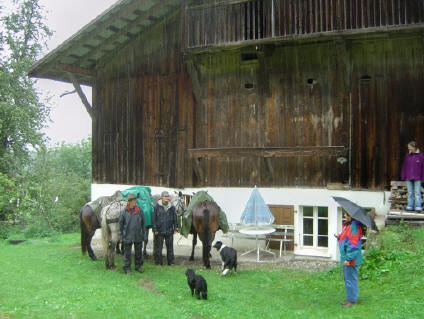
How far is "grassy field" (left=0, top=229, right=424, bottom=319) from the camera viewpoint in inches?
295

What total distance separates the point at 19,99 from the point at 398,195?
20.8 metres

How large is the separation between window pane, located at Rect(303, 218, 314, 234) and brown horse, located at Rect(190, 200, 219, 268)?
347 cm

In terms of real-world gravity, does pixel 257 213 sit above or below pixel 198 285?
above

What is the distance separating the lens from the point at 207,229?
11633 millimetres

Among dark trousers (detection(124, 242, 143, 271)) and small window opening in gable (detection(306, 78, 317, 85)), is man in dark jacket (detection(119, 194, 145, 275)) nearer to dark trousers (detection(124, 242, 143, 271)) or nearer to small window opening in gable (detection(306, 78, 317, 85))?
dark trousers (detection(124, 242, 143, 271))

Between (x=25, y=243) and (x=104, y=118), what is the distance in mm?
5789

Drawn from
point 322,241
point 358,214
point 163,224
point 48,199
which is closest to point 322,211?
point 322,241

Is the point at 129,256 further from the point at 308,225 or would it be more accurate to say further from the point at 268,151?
the point at 308,225

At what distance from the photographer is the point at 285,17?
1309 centimetres

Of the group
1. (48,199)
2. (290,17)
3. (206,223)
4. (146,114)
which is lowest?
(48,199)

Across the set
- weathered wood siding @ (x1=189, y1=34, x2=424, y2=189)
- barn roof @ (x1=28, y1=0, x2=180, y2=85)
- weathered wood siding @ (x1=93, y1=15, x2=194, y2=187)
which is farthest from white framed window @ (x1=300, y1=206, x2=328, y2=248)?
barn roof @ (x1=28, y1=0, x2=180, y2=85)

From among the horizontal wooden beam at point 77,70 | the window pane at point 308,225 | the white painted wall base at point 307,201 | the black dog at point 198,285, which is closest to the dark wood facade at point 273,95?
the white painted wall base at point 307,201

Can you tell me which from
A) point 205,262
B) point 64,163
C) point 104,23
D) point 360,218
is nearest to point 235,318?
point 360,218

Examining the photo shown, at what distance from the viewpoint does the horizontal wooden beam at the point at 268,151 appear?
13312 mm
